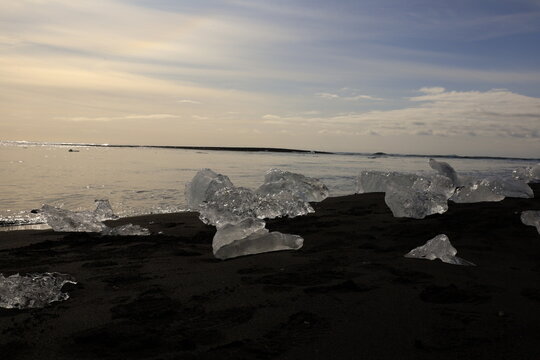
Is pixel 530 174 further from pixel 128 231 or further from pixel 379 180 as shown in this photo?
pixel 128 231

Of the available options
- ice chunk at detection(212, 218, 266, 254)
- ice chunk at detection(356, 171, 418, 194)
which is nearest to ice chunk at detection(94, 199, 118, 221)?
ice chunk at detection(212, 218, 266, 254)

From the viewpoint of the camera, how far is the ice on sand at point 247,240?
13.0ft

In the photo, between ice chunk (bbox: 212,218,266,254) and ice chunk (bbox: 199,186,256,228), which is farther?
ice chunk (bbox: 199,186,256,228)

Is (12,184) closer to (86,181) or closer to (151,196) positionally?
(86,181)

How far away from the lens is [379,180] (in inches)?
374

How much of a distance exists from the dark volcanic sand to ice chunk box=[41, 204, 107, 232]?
→ 1135mm

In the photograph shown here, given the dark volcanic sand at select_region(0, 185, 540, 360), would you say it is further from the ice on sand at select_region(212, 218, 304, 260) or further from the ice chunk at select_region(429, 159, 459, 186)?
the ice chunk at select_region(429, 159, 459, 186)

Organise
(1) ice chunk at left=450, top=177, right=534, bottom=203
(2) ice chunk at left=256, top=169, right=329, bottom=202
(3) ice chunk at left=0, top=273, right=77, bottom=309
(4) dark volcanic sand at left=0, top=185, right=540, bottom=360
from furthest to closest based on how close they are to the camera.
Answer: (2) ice chunk at left=256, top=169, right=329, bottom=202, (1) ice chunk at left=450, top=177, right=534, bottom=203, (3) ice chunk at left=0, top=273, right=77, bottom=309, (4) dark volcanic sand at left=0, top=185, right=540, bottom=360

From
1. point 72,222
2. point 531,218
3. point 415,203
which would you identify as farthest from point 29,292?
point 531,218

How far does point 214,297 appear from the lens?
287 cm

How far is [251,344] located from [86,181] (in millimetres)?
13744

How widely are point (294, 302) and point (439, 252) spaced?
1.61m

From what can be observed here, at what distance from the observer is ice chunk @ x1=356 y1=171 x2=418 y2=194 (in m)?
8.58

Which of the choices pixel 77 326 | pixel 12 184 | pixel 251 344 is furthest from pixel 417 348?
pixel 12 184
